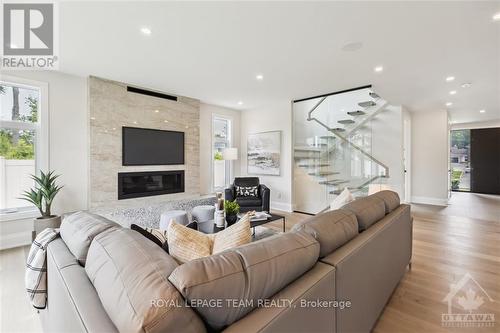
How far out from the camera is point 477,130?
796 cm

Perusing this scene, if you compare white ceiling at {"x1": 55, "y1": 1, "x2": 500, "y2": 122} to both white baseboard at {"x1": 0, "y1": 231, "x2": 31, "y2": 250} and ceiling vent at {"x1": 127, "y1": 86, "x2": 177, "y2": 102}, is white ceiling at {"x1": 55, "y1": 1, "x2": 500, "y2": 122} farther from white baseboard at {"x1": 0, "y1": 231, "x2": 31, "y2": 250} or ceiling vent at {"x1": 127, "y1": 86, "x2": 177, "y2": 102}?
white baseboard at {"x1": 0, "y1": 231, "x2": 31, "y2": 250}

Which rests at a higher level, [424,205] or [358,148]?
[358,148]

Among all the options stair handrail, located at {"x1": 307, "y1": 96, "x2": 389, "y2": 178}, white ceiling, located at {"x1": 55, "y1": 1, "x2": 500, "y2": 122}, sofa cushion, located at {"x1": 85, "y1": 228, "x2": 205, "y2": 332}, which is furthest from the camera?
stair handrail, located at {"x1": 307, "y1": 96, "x2": 389, "y2": 178}

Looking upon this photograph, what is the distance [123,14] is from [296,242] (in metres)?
2.55

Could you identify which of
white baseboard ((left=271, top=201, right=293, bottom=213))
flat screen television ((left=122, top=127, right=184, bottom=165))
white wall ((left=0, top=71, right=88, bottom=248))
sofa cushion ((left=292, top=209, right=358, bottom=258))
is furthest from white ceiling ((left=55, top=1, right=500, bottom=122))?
white baseboard ((left=271, top=201, right=293, bottom=213))

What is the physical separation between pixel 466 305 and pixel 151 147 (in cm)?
485

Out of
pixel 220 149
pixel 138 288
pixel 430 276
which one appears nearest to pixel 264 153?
pixel 220 149

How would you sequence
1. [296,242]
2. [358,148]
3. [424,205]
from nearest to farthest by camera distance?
[296,242]
[358,148]
[424,205]

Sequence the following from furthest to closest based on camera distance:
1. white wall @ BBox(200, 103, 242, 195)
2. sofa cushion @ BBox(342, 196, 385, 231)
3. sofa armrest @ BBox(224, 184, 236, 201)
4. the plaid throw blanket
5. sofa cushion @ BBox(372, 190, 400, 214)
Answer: white wall @ BBox(200, 103, 242, 195), sofa armrest @ BBox(224, 184, 236, 201), sofa cushion @ BBox(372, 190, 400, 214), sofa cushion @ BBox(342, 196, 385, 231), the plaid throw blanket

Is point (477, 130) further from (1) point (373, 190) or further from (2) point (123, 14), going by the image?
(2) point (123, 14)

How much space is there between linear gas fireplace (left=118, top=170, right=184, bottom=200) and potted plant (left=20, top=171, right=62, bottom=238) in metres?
0.97

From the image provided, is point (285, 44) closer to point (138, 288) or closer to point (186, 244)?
point (186, 244)

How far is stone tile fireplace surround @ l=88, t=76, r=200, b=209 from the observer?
12.9 feet

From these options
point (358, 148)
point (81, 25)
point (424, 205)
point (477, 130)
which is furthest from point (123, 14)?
point (477, 130)
